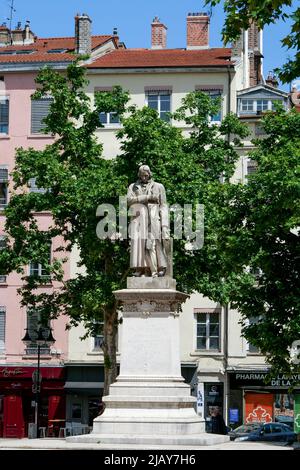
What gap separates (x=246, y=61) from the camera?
2360 inches

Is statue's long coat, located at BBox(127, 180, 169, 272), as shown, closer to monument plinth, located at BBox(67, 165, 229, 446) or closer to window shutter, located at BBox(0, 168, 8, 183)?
monument plinth, located at BBox(67, 165, 229, 446)

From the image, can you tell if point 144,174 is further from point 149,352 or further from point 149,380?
point 149,380

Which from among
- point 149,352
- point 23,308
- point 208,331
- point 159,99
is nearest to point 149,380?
point 149,352

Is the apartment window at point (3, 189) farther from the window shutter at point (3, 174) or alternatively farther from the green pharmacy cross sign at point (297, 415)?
the green pharmacy cross sign at point (297, 415)

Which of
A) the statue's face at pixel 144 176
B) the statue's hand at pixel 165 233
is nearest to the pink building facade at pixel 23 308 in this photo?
the statue's face at pixel 144 176

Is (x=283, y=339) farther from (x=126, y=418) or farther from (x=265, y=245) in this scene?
(x=126, y=418)

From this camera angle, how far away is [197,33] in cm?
5956

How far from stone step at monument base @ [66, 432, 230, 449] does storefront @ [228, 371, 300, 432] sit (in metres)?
29.2

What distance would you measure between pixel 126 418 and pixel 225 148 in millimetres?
19857

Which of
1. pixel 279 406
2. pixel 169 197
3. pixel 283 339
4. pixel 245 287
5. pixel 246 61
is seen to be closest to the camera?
pixel 283 339

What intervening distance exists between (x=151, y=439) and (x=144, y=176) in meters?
5.55

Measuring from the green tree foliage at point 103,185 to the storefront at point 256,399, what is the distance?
12.1m

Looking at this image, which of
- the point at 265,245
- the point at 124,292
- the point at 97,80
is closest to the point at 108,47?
the point at 97,80

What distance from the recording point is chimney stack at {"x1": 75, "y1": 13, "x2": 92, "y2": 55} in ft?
189
